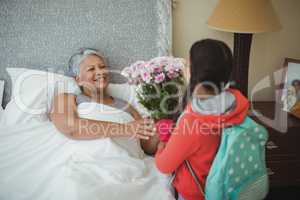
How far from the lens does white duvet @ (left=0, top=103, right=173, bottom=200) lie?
56.9 inches

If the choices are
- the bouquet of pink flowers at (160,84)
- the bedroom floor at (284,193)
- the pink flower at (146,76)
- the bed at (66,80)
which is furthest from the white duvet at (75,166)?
the bedroom floor at (284,193)

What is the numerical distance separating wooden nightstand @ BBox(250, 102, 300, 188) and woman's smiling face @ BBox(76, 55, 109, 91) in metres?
0.98

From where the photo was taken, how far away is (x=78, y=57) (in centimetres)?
188

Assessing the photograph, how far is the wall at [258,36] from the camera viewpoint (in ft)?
7.07

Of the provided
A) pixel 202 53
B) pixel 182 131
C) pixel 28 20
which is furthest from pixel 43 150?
pixel 202 53

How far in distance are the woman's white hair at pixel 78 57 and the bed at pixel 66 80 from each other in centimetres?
8

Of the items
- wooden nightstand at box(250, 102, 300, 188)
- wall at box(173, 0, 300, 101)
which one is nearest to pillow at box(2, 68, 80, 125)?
wall at box(173, 0, 300, 101)

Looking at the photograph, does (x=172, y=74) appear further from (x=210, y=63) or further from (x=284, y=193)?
(x=284, y=193)

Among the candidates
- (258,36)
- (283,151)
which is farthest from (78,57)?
(283,151)

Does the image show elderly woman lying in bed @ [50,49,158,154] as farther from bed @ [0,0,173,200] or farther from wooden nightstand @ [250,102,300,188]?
wooden nightstand @ [250,102,300,188]

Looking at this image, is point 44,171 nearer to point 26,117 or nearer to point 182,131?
point 26,117

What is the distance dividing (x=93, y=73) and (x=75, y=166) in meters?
0.56

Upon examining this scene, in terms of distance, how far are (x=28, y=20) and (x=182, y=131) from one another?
1.29m

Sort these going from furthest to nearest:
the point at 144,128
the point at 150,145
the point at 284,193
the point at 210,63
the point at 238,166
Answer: the point at 284,193 < the point at 150,145 < the point at 144,128 < the point at 238,166 < the point at 210,63
